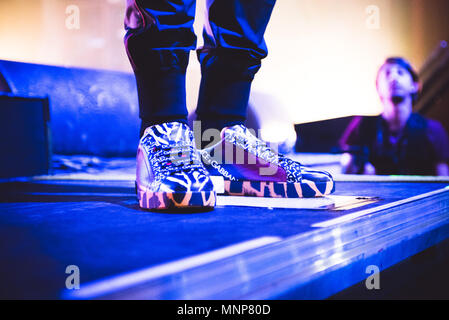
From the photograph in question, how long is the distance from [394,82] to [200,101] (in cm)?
166

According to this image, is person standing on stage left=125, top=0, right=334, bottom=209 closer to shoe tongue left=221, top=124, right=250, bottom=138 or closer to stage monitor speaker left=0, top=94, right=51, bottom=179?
shoe tongue left=221, top=124, right=250, bottom=138

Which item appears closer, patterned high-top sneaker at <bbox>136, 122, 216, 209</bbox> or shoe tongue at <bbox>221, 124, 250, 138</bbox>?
patterned high-top sneaker at <bbox>136, 122, 216, 209</bbox>

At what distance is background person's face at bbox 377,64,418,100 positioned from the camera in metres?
2.37

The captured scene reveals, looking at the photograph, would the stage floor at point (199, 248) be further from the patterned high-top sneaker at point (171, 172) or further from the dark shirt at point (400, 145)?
the dark shirt at point (400, 145)

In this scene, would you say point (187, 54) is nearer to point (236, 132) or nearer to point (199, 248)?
point (236, 132)

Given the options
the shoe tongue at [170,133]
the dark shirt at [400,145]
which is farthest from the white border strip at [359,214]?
the dark shirt at [400,145]

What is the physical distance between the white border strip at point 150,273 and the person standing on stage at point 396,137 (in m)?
1.95

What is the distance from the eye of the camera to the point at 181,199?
0.85 meters

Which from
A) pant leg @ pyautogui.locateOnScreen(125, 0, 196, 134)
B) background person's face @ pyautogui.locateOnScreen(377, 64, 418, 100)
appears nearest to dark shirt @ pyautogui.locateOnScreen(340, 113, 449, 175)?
background person's face @ pyautogui.locateOnScreen(377, 64, 418, 100)

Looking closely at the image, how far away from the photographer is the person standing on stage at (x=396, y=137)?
223cm

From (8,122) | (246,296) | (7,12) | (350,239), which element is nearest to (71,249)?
(246,296)

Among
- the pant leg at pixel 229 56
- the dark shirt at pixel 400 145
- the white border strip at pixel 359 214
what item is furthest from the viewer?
the dark shirt at pixel 400 145

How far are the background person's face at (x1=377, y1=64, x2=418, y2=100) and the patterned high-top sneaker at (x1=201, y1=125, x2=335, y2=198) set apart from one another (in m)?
1.54

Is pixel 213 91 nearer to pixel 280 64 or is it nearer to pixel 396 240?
pixel 396 240
